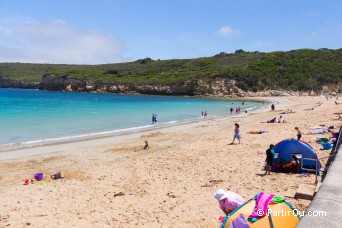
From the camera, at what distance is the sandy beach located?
830 centimetres

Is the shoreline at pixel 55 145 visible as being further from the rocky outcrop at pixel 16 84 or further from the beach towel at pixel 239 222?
the rocky outcrop at pixel 16 84

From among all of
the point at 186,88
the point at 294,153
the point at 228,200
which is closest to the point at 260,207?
the point at 228,200

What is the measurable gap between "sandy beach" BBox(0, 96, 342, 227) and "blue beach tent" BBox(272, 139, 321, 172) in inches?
29.4

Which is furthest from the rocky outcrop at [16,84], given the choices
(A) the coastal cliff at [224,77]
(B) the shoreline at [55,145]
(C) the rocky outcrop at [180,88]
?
(B) the shoreline at [55,145]

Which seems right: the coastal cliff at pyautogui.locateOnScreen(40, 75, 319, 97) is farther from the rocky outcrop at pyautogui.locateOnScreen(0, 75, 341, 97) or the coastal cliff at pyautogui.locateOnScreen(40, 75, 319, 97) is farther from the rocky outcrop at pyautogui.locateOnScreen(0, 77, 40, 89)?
the rocky outcrop at pyautogui.locateOnScreen(0, 77, 40, 89)

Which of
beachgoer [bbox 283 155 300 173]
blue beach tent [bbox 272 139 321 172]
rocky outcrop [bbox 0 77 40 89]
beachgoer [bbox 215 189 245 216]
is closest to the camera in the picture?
beachgoer [bbox 215 189 245 216]

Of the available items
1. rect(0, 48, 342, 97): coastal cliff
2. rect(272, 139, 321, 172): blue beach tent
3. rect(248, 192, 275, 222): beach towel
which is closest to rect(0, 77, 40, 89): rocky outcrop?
rect(0, 48, 342, 97): coastal cliff

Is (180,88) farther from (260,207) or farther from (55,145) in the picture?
(260,207)

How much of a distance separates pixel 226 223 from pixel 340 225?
166 cm

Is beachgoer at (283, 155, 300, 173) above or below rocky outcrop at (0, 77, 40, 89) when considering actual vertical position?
below

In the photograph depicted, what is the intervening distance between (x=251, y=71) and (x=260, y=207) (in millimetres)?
91375

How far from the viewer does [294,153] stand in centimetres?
1188

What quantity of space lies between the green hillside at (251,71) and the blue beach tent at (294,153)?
78.9m

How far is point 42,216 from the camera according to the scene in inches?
335
